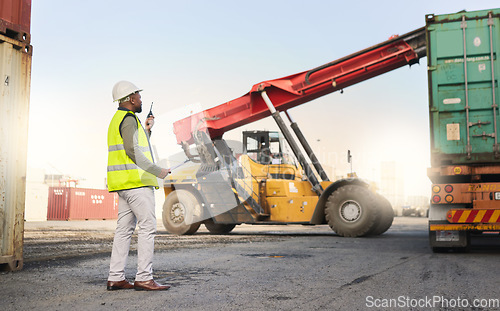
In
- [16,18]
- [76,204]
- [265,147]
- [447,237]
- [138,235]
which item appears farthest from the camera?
[76,204]

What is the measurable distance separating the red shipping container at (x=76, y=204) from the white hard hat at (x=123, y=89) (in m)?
30.1

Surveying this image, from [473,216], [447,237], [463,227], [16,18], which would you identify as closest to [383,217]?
[447,237]

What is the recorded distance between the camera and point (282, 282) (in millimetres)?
5176

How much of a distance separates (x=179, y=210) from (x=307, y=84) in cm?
492

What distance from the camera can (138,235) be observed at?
4.63 m

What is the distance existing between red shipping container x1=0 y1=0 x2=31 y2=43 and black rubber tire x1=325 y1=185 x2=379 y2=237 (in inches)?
316

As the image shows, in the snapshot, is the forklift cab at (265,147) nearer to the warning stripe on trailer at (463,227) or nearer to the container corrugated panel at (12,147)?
the warning stripe on trailer at (463,227)

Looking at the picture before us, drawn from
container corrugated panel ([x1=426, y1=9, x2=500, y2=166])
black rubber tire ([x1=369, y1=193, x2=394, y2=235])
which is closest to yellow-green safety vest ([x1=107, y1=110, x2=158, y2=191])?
container corrugated panel ([x1=426, y1=9, x2=500, y2=166])

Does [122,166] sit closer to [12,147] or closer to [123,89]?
[123,89]

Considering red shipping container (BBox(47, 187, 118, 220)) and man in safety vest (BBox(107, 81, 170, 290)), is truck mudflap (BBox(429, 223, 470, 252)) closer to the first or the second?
man in safety vest (BBox(107, 81, 170, 290))

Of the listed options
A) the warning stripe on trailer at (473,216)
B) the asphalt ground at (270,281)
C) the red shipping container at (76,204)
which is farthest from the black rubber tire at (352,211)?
the red shipping container at (76,204)

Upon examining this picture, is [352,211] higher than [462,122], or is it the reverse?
[462,122]

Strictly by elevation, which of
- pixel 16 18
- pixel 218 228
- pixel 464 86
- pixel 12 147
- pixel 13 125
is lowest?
pixel 218 228

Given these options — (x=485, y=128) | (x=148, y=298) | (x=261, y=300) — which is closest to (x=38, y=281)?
(x=148, y=298)
